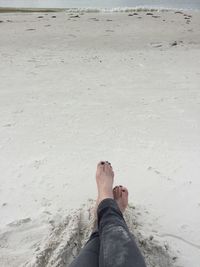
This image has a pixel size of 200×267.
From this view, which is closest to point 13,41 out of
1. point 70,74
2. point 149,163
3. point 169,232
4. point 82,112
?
point 70,74

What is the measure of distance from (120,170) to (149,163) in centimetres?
26

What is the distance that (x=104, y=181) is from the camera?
287 cm

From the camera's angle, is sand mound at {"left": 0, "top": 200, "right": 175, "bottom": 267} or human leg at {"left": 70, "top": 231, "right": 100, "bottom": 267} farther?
sand mound at {"left": 0, "top": 200, "right": 175, "bottom": 267}

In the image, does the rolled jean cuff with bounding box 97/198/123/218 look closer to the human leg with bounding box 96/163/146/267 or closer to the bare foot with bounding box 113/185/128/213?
the human leg with bounding box 96/163/146/267

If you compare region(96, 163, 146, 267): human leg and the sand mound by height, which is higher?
region(96, 163, 146, 267): human leg

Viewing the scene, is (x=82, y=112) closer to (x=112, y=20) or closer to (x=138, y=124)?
(x=138, y=124)

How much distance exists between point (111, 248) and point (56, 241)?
53 centimetres

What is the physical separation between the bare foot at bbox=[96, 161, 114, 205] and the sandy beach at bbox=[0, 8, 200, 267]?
6.5 inches

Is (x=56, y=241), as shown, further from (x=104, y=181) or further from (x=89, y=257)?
(x=104, y=181)

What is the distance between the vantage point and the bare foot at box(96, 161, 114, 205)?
268 centimetres

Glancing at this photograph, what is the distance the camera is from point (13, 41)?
986 cm

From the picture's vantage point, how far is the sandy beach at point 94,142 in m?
2.68

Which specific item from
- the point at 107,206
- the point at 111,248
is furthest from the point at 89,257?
the point at 107,206

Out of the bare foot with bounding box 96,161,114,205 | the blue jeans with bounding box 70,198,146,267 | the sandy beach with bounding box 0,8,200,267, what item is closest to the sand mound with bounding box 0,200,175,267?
the sandy beach with bounding box 0,8,200,267
